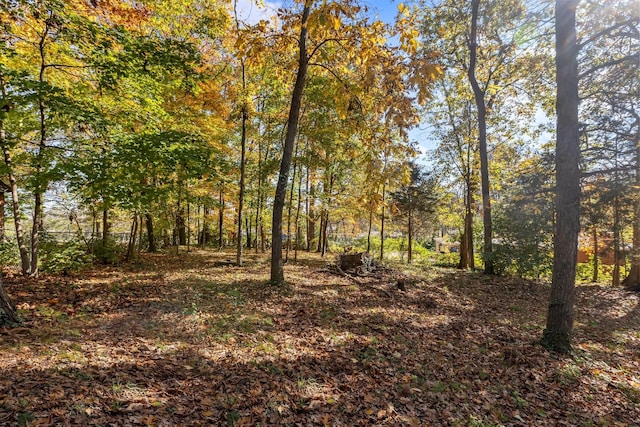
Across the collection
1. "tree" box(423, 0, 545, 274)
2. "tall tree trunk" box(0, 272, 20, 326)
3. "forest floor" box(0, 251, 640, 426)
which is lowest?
"forest floor" box(0, 251, 640, 426)

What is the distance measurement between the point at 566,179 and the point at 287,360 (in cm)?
569

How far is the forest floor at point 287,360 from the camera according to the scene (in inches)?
121

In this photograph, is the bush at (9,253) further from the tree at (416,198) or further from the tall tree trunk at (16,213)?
the tree at (416,198)

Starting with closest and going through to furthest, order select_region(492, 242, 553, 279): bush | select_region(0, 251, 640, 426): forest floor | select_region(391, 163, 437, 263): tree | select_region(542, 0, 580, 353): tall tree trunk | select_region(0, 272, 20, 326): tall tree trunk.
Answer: select_region(0, 251, 640, 426): forest floor → select_region(0, 272, 20, 326): tall tree trunk → select_region(542, 0, 580, 353): tall tree trunk → select_region(492, 242, 553, 279): bush → select_region(391, 163, 437, 263): tree

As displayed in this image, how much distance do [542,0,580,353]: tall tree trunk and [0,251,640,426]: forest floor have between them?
77cm

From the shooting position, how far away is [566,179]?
5.21m

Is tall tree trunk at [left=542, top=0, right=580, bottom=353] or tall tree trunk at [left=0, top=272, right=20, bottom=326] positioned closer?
tall tree trunk at [left=0, top=272, right=20, bottom=326]

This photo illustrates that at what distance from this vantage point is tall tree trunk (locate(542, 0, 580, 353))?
205 inches

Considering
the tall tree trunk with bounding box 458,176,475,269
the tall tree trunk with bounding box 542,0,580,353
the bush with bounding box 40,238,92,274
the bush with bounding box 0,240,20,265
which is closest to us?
the tall tree trunk with bounding box 542,0,580,353

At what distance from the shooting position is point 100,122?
589 centimetres

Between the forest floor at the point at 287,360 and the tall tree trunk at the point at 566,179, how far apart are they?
0.77 metres

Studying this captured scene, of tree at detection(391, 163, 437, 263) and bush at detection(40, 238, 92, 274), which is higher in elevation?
tree at detection(391, 163, 437, 263)

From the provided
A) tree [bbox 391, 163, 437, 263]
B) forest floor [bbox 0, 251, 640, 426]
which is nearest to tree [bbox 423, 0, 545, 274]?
tree [bbox 391, 163, 437, 263]

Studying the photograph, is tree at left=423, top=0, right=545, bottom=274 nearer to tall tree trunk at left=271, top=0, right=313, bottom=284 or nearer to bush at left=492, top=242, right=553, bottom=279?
bush at left=492, top=242, right=553, bottom=279
